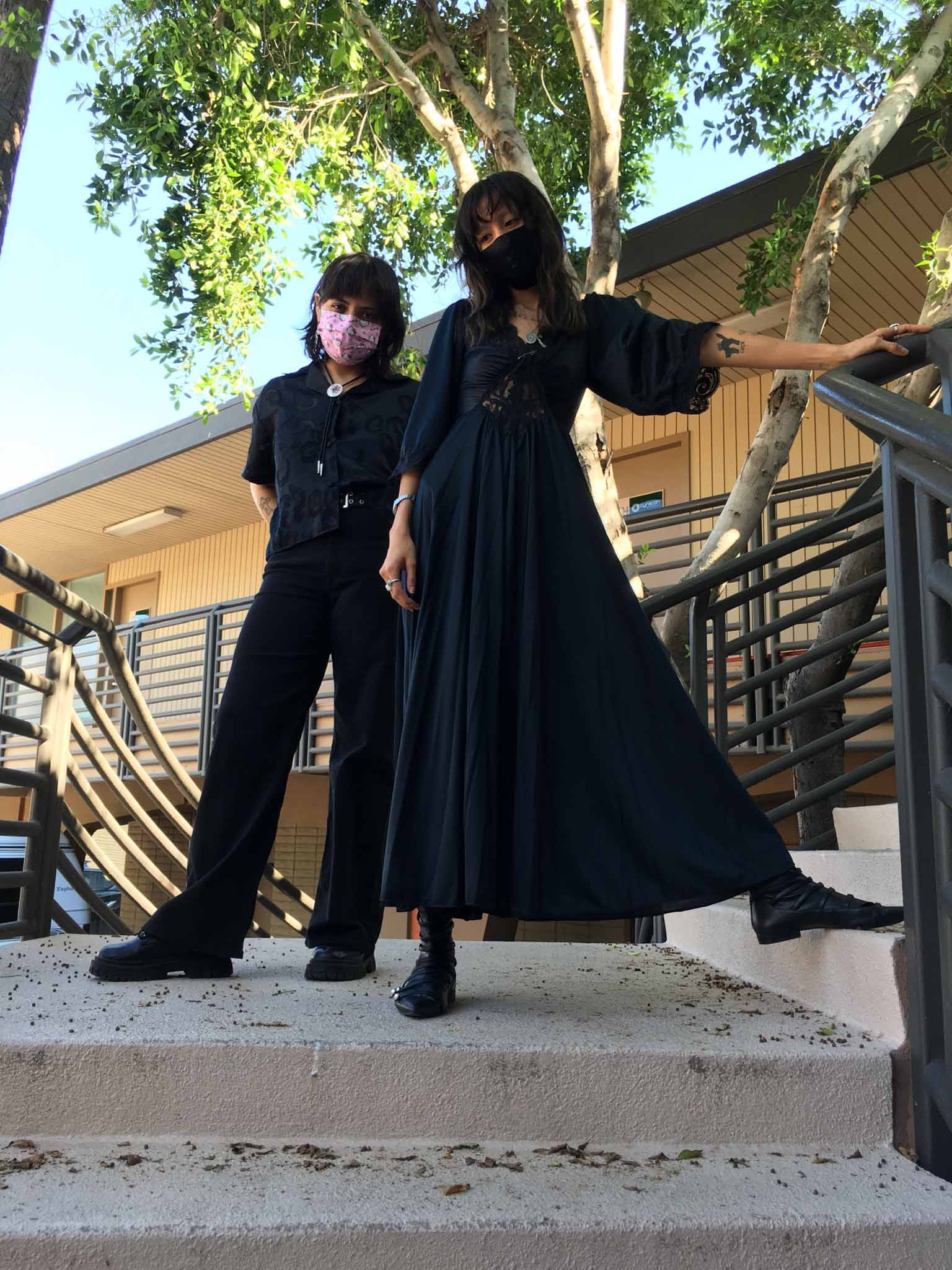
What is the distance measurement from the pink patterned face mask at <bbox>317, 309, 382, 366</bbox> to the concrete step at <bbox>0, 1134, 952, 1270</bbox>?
5.48 feet

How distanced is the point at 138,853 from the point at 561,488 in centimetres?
252

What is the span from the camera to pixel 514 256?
217 centimetres

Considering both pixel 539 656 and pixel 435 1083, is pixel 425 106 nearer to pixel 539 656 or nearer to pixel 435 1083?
pixel 539 656

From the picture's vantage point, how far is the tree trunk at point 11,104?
4.91 meters

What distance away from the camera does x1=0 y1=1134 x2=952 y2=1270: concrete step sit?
124 centimetres

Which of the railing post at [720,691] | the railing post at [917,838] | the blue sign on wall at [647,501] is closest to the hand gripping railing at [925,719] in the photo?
the railing post at [917,838]

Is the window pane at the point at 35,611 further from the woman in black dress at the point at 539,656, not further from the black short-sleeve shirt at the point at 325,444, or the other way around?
the woman in black dress at the point at 539,656

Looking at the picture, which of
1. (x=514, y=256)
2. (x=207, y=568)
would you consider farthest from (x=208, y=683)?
(x=514, y=256)

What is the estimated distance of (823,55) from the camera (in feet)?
17.3

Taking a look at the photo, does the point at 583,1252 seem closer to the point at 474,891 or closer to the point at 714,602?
the point at 474,891

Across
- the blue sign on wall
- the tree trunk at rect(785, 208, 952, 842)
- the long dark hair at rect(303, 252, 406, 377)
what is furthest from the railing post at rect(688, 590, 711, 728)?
the blue sign on wall

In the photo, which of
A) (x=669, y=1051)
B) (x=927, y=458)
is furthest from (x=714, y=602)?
(x=669, y=1051)

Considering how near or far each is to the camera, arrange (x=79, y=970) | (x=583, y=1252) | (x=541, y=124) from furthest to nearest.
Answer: (x=541, y=124)
(x=79, y=970)
(x=583, y=1252)

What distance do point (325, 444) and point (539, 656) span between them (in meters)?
0.80
